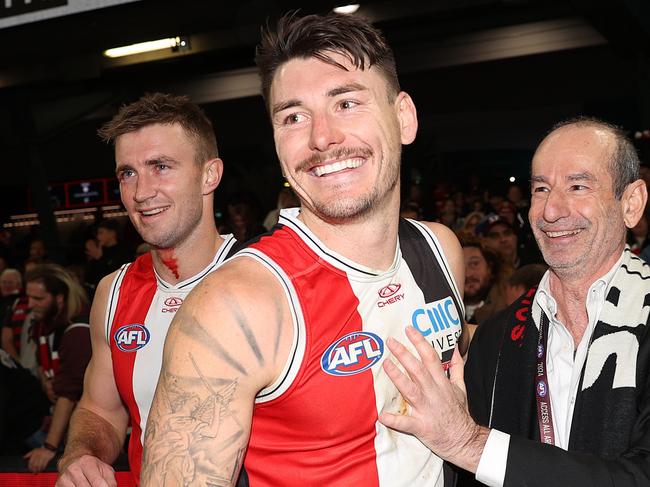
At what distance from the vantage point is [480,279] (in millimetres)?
4543

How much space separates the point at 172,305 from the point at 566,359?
1.34 meters

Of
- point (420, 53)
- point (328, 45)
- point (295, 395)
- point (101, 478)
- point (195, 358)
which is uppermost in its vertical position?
point (420, 53)

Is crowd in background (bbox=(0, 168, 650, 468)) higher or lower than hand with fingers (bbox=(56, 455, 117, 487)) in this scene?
higher

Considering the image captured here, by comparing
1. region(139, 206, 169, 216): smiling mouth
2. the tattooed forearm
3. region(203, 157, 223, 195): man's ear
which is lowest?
the tattooed forearm

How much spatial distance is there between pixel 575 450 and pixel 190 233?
1476 mm

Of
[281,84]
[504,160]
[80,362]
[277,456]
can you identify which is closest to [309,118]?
[281,84]

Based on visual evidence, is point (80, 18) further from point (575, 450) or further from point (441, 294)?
point (575, 450)

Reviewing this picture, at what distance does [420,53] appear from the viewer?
33.7ft

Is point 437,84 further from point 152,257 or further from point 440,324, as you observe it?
point 440,324

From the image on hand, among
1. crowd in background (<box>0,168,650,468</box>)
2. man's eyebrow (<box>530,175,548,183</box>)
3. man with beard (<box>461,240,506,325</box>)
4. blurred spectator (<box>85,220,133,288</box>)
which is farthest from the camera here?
blurred spectator (<box>85,220,133,288</box>)

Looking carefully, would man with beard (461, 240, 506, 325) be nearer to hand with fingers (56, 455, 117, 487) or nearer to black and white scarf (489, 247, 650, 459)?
black and white scarf (489, 247, 650, 459)

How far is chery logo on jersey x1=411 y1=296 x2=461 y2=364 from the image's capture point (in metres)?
1.93

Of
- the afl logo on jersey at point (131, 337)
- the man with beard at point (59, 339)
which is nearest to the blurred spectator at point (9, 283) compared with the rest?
the man with beard at point (59, 339)

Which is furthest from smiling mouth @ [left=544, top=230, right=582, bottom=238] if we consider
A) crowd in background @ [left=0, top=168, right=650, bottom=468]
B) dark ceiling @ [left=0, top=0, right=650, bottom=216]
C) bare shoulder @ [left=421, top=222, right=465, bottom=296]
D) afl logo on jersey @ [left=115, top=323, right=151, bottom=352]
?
dark ceiling @ [left=0, top=0, right=650, bottom=216]
